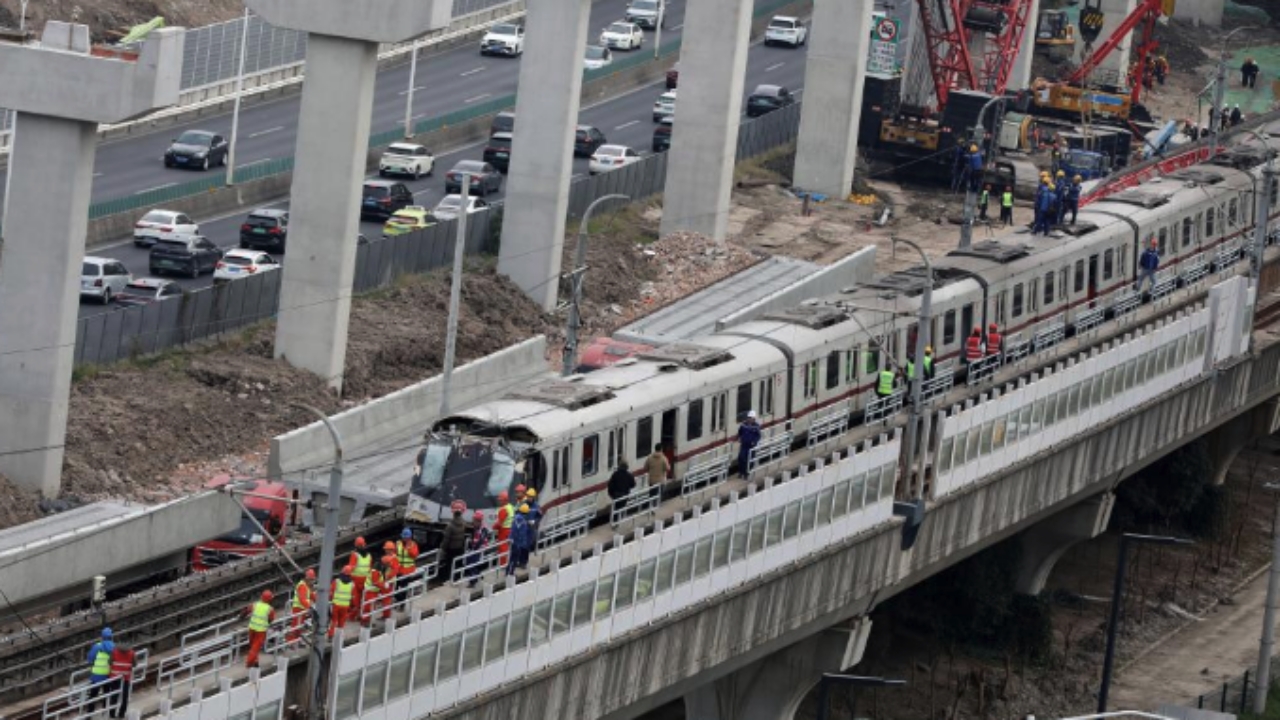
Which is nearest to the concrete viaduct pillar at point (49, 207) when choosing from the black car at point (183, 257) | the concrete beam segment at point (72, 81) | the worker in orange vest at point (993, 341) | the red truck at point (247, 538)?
the concrete beam segment at point (72, 81)

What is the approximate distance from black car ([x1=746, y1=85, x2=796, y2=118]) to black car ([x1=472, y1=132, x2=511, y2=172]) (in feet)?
45.7

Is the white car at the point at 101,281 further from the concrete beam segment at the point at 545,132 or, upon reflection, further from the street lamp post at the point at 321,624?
the street lamp post at the point at 321,624

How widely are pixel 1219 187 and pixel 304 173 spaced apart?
99.7ft

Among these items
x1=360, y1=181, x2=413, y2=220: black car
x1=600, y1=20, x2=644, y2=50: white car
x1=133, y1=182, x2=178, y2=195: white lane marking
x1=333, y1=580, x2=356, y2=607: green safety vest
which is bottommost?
x1=133, y1=182, x2=178, y2=195: white lane marking

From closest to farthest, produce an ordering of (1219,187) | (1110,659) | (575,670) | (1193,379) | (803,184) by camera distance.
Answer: (575,670)
(1110,659)
(1193,379)
(1219,187)
(803,184)

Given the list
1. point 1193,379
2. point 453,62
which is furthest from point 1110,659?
point 453,62

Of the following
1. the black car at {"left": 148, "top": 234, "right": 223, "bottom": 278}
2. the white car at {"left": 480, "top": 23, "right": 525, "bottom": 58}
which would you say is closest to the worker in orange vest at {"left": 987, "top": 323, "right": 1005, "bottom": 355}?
the black car at {"left": 148, "top": 234, "right": 223, "bottom": 278}

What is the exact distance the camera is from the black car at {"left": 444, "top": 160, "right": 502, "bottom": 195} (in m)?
101

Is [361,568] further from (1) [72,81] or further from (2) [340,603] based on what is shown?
(1) [72,81]

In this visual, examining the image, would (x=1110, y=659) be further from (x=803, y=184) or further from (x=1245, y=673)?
(x=803, y=184)

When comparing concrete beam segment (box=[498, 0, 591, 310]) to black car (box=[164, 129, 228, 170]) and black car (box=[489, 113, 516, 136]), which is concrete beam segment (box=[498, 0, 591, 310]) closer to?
black car (box=[164, 129, 228, 170])

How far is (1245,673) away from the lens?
74.1 m

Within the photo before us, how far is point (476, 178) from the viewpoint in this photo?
10088 cm

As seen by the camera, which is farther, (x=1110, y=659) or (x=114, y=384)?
(x=114, y=384)
